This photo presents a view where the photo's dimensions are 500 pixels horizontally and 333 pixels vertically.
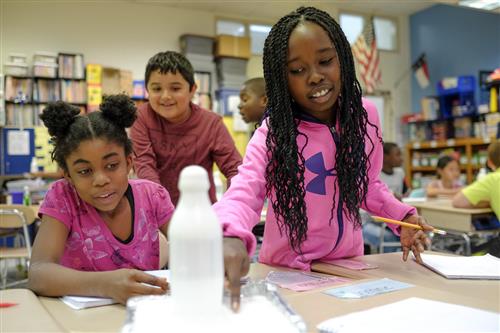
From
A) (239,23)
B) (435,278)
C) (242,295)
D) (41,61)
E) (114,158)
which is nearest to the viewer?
(242,295)

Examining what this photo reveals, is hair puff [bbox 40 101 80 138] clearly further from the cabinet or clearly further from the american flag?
the american flag

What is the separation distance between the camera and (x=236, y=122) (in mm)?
6555

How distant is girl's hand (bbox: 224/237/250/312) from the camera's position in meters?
0.63

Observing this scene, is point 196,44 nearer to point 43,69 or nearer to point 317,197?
point 43,69

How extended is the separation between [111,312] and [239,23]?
6.86 meters

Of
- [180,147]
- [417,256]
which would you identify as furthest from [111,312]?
[180,147]

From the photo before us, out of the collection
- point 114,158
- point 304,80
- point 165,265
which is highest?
point 304,80

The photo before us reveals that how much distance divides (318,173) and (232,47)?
19.3ft

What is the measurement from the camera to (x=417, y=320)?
2.22ft

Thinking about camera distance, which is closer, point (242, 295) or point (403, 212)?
point (242, 295)

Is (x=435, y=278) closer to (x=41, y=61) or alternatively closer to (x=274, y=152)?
(x=274, y=152)

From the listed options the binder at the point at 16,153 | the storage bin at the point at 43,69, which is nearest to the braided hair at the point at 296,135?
the binder at the point at 16,153

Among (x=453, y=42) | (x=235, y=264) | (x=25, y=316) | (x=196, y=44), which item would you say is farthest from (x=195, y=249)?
(x=453, y=42)

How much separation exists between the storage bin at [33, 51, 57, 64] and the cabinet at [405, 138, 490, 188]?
214 inches
